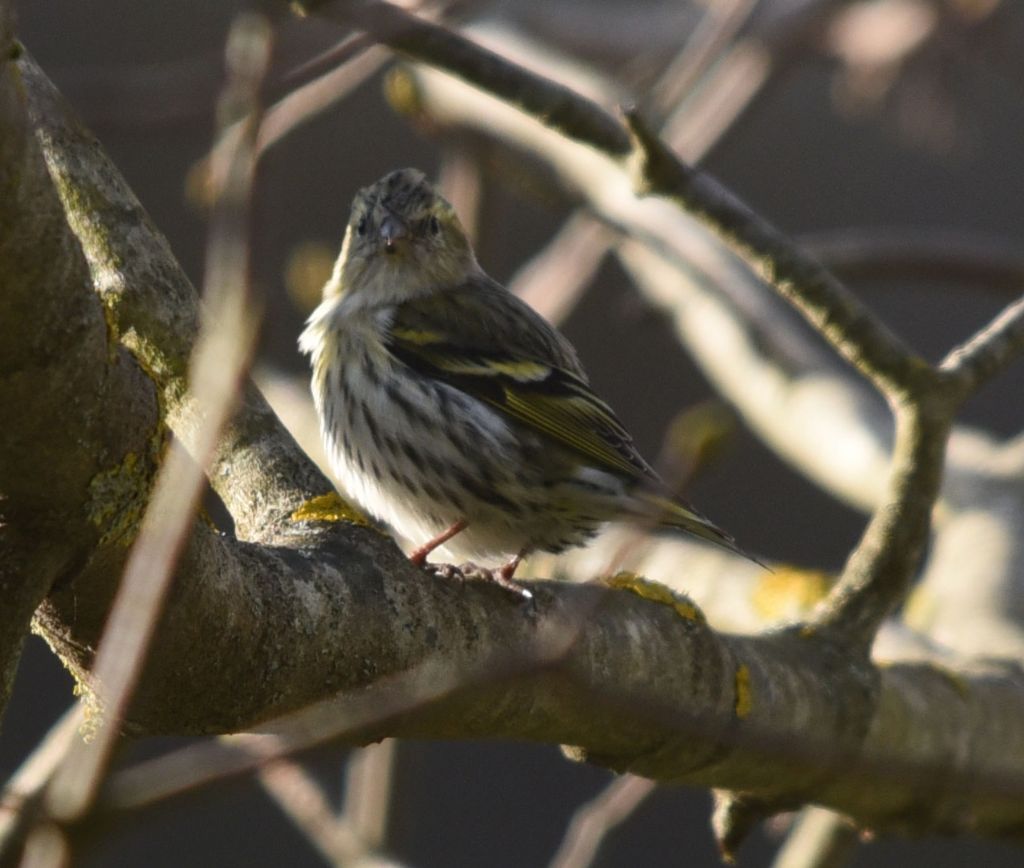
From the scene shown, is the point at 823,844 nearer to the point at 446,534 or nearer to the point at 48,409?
the point at 446,534

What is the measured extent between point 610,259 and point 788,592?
340cm

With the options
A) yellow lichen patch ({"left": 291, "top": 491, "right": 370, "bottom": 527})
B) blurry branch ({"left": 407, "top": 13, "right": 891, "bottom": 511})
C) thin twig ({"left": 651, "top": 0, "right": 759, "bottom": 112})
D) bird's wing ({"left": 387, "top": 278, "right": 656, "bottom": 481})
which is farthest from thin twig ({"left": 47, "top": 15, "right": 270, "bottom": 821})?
blurry branch ({"left": 407, "top": 13, "right": 891, "bottom": 511})

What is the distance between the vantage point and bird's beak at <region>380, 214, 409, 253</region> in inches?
132

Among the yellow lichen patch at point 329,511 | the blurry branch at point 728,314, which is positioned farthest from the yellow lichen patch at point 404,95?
the yellow lichen patch at point 329,511

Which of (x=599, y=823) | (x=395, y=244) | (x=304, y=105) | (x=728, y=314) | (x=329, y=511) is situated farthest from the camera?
(x=728, y=314)

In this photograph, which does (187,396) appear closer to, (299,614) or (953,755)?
(299,614)

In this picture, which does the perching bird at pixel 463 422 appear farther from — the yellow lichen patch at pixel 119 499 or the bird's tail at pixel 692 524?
the yellow lichen patch at pixel 119 499

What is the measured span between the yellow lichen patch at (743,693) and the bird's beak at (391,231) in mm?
1470

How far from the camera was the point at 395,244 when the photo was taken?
132 inches

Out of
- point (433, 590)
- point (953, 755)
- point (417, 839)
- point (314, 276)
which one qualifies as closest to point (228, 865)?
point (417, 839)

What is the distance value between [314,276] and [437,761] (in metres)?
2.77

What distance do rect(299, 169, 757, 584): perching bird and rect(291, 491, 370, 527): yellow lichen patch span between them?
65 cm

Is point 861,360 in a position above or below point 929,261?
below

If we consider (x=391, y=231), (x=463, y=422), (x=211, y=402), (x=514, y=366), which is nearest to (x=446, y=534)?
(x=463, y=422)
